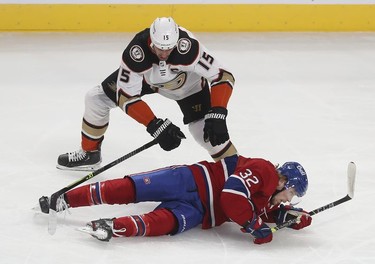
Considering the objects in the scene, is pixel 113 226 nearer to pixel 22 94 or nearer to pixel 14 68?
pixel 22 94

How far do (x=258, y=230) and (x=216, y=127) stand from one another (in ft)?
1.88

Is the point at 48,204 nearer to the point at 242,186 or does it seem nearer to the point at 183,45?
the point at 242,186

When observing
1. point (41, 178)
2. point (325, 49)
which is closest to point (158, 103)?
point (41, 178)

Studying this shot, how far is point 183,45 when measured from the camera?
3.66m

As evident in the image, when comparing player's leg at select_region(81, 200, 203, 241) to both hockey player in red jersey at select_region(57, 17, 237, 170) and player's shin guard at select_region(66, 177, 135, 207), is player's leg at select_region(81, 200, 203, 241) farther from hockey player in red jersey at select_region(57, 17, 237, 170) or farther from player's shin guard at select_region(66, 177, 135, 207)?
hockey player in red jersey at select_region(57, 17, 237, 170)

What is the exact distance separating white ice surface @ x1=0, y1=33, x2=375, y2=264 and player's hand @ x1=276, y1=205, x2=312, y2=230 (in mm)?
56

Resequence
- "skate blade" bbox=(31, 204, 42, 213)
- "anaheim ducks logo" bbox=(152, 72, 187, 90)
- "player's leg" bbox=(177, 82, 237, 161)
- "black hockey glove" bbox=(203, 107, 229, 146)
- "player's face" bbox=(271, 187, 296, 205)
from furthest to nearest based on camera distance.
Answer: "player's leg" bbox=(177, 82, 237, 161) < "anaheim ducks logo" bbox=(152, 72, 187, 90) < "black hockey glove" bbox=(203, 107, 229, 146) < "skate blade" bbox=(31, 204, 42, 213) < "player's face" bbox=(271, 187, 296, 205)

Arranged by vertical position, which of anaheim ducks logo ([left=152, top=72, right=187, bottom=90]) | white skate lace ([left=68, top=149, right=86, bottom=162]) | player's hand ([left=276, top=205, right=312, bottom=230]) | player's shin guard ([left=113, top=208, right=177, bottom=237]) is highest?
anaheim ducks logo ([left=152, top=72, right=187, bottom=90])

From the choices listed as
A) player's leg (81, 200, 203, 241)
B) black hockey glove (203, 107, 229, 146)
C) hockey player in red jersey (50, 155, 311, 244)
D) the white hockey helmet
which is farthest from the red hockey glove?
the white hockey helmet

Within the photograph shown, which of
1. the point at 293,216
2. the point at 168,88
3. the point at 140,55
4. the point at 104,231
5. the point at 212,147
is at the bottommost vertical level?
the point at 104,231

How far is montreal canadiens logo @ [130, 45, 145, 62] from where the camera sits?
3.65 meters

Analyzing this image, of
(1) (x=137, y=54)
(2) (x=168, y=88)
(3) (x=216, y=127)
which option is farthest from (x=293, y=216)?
(1) (x=137, y=54)

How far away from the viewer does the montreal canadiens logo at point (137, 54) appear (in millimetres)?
3654

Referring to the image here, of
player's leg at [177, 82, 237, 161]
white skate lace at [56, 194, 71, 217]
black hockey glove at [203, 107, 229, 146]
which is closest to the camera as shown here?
white skate lace at [56, 194, 71, 217]
